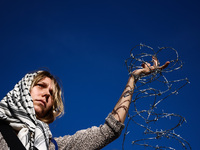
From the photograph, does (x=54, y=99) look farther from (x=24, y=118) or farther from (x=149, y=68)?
(x=149, y=68)

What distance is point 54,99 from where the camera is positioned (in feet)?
7.77

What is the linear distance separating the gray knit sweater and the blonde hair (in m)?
0.42

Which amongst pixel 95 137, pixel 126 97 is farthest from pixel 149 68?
pixel 95 137

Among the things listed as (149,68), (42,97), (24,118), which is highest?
(149,68)

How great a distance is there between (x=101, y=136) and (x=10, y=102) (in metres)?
0.85

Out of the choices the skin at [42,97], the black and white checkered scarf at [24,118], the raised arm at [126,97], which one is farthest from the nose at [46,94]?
the raised arm at [126,97]

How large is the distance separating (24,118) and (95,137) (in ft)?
2.09

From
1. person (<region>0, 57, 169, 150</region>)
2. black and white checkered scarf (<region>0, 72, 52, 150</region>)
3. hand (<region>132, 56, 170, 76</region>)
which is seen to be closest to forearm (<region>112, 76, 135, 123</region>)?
person (<region>0, 57, 169, 150</region>)

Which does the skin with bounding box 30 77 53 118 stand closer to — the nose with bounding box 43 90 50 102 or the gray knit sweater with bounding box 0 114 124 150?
the nose with bounding box 43 90 50 102

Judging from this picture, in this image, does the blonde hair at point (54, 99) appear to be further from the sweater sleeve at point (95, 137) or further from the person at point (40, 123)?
the sweater sleeve at point (95, 137)

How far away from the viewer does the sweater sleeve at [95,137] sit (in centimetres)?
177

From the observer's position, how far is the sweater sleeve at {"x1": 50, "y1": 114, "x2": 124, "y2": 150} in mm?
1772

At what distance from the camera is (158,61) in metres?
1.74

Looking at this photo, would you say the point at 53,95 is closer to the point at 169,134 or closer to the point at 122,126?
the point at 122,126
